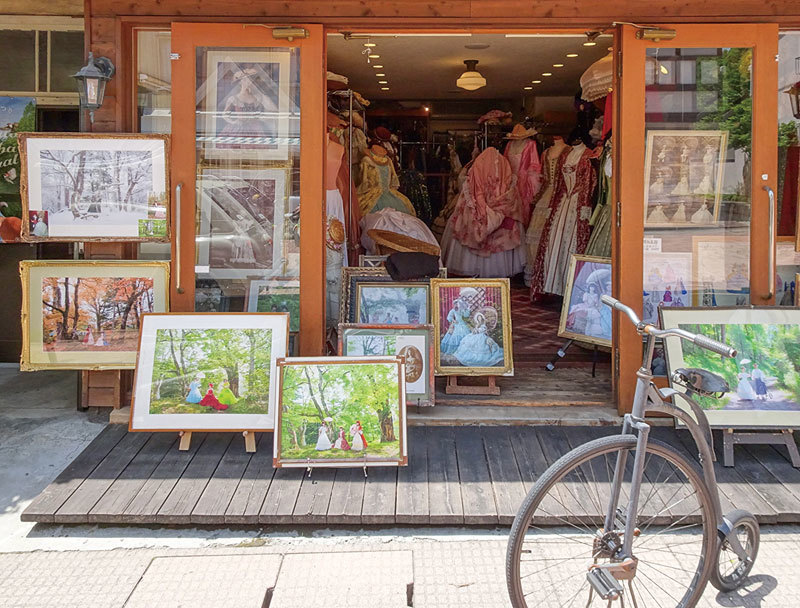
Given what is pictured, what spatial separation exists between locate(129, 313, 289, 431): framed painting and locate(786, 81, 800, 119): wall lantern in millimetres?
3215

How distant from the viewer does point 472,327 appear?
209 inches

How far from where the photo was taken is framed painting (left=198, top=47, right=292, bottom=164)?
16.0 feet

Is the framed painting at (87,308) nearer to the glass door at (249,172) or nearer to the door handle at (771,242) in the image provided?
the glass door at (249,172)

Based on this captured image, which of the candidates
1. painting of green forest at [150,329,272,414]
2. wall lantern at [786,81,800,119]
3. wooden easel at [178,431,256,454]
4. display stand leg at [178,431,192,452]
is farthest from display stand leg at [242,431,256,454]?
wall lantern at [786,81,800,119]

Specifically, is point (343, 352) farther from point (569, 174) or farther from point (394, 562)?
point (569, 174)

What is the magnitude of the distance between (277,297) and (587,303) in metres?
2.13

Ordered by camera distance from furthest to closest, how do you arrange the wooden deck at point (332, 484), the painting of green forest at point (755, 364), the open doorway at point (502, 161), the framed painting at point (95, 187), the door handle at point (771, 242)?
the open doorway at point (502, 161)
the framed painting at point (95, 187)
the door handle at point (771, 242)
the painting of green forest at point (755, 364)
the wooden deck at point (332, 484)

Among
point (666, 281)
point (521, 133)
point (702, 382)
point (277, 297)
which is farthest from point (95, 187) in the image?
point (521, 133)

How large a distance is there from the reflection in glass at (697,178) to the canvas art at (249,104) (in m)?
2.09

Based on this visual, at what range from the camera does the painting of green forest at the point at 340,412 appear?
13.4ft

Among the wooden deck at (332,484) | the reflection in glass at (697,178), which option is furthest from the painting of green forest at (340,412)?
the reflection in glass at (697,178)

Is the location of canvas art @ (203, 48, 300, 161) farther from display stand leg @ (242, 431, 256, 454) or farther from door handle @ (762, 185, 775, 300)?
door handle @ (762, 185, 775, 300)

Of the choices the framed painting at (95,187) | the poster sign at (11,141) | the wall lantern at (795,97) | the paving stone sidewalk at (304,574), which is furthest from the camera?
the poster sign at (11,141)

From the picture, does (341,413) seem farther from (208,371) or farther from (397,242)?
(397,242)
